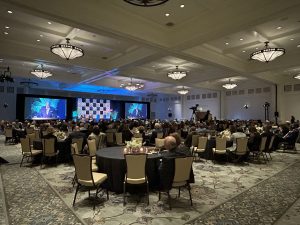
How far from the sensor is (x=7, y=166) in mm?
6520

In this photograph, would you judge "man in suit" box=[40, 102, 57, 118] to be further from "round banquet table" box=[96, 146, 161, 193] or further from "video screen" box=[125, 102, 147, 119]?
"round banquet table" box=[96, 146, 161, 193]

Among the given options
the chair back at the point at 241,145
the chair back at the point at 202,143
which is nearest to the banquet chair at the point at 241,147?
the chair back at the point at 241,145

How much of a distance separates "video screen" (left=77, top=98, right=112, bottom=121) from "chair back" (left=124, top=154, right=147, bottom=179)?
19.2 meters

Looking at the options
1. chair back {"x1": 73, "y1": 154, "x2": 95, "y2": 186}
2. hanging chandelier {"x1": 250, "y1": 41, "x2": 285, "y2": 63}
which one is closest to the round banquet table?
chair back {"x1": 73, "y1": 154, "x2": 95, "y2": 186}

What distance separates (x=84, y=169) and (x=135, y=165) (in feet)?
2.86

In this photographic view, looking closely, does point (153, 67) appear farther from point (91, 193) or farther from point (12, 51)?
point (91, 193)

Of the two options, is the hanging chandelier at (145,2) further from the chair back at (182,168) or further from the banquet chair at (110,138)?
the banquet chair at (110,138)

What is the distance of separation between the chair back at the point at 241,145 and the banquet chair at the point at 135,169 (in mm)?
4053

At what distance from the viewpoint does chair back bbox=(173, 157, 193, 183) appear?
3.69 m

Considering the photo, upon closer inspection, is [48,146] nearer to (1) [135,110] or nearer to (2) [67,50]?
(2) [67,50]

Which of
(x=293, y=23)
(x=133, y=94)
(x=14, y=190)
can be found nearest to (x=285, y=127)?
(x=293, y=23)

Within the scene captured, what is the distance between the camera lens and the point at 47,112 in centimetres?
2038

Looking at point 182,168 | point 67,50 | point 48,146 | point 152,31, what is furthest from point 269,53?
point 48,146

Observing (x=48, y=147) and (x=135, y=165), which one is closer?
(x=135, y=165)
